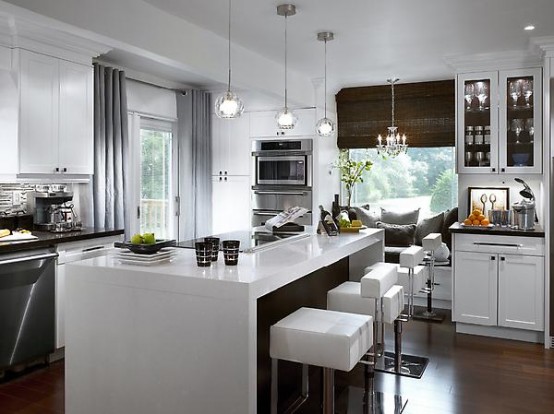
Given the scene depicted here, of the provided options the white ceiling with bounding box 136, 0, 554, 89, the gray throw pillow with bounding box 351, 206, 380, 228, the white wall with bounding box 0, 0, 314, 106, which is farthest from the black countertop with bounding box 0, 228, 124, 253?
the gray throw pillow with bounding box 351, 206, 380, 228

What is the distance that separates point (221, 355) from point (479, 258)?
10.5ft

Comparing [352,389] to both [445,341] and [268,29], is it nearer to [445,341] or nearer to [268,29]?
[445,341]

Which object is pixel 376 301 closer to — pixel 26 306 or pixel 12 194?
pixel 26 306

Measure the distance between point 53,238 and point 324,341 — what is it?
2450 millimetres

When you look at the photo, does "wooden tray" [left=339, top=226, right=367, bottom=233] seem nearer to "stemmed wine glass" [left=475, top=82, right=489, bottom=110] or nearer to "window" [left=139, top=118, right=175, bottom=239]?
"stemmed wine glass" [left=475, top=82, right=489, bottom=110]

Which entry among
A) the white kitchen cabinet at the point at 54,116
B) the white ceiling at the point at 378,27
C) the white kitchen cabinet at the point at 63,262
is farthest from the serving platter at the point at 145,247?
the white kitchen cabinet at the point at 54,116

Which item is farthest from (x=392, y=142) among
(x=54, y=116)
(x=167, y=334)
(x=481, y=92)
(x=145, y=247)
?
(x=167, y=334)

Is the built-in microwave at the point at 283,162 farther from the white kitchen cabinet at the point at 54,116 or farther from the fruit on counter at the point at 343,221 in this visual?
the white kitchen cabinet at the point at 54,116

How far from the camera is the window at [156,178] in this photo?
20.2 feet

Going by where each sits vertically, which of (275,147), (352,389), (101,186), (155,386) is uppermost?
(275,147)

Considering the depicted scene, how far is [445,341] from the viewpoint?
464 cm

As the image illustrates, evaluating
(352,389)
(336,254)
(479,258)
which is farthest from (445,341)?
(336,254)

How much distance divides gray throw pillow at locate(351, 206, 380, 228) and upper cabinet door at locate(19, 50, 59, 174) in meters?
3.65

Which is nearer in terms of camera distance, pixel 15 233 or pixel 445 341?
pixel 15 233
